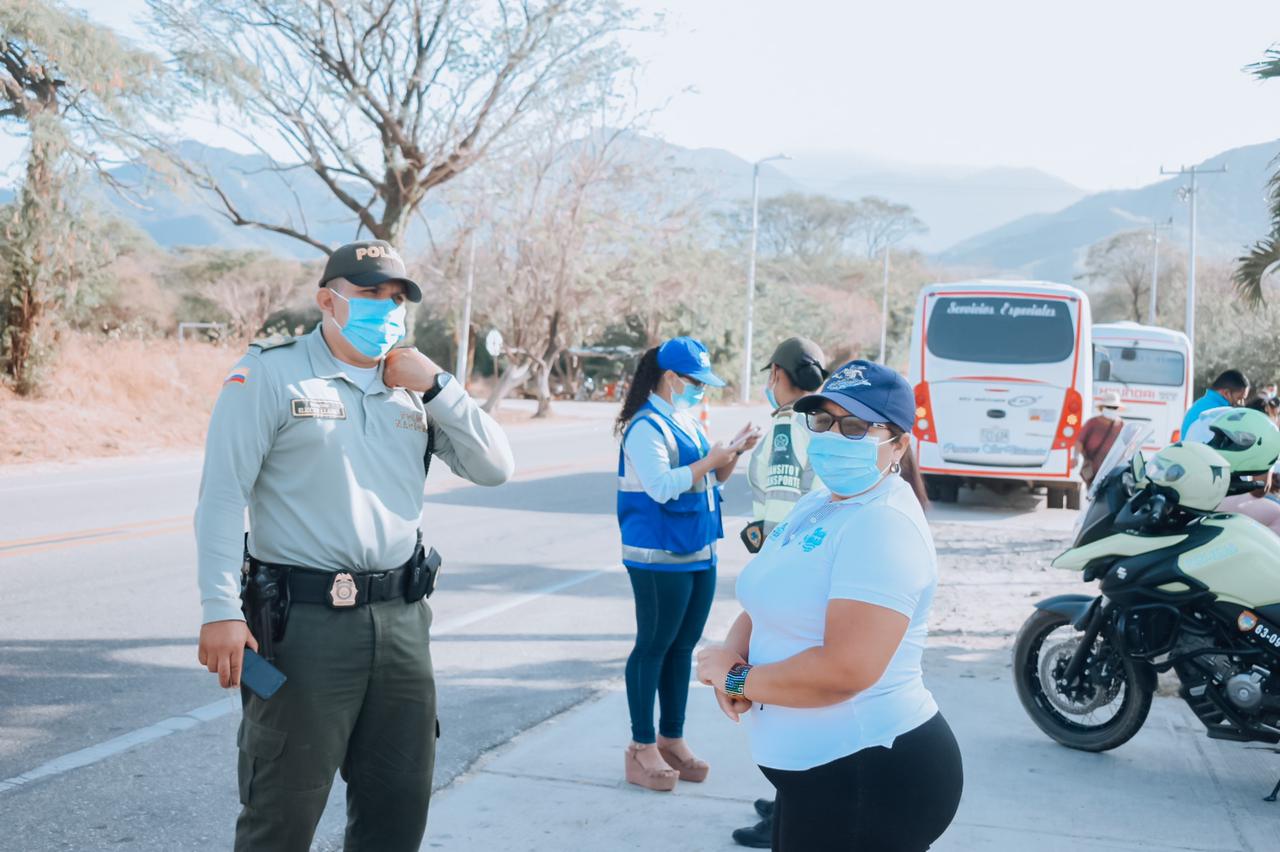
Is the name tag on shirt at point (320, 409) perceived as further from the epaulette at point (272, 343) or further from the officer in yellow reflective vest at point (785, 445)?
the officer in yellow reflective vest at point (785, 445)

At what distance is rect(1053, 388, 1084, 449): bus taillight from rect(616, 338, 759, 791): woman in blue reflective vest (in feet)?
38.3

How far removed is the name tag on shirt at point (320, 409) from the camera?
3115mm

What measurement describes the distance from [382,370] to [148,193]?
71.3 ft

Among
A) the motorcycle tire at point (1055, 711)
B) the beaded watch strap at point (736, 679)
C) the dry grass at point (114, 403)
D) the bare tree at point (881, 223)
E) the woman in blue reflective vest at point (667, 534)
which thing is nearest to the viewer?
the beaded watch strap at point (736, 679)

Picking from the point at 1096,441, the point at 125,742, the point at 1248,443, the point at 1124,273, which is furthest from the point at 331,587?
the point at 1124,273

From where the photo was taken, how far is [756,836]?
4328mm

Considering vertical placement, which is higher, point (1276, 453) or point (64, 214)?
point (64, 214)

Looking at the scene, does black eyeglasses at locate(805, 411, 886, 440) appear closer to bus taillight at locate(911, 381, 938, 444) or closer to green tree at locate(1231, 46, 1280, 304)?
green tree at locate(1231, 46, 1280, 304)

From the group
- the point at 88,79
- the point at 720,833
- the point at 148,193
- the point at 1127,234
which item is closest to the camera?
the point at 720,833

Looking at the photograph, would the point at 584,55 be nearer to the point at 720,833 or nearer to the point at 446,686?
the point at 446,686

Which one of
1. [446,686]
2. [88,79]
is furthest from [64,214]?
[446,686]

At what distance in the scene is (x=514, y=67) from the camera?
27.5 m

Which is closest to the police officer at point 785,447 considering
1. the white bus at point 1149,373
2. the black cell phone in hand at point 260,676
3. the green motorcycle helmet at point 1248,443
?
the green motorcycle helmet at point 1248,443

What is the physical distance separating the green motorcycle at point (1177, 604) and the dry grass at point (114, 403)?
52.4 ft
